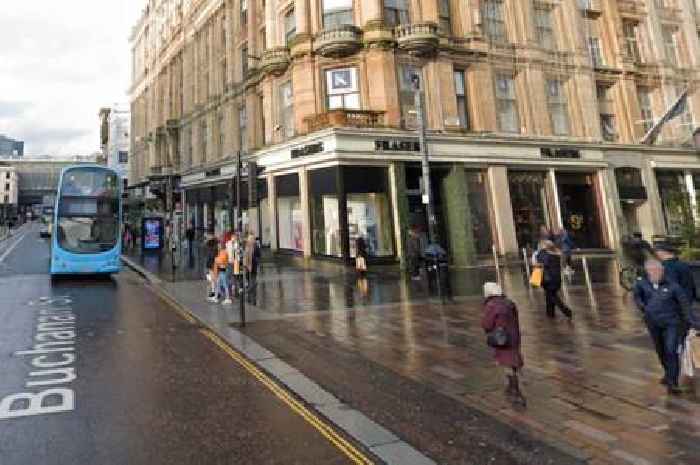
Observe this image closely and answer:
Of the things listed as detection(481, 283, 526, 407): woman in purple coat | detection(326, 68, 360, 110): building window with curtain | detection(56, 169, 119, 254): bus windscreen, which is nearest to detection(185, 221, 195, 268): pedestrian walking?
detection(56, 169, 119, 254): bus windscreen

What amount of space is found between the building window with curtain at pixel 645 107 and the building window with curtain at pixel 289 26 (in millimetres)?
21432

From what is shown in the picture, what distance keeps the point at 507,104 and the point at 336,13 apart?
392 inches

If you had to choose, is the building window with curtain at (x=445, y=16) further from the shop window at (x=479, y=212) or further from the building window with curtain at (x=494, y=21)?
the shop window at (x=479, y=212)

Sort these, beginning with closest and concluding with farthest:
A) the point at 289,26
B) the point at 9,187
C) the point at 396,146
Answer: the point at 396,146 → the point at 289,26 → the point at 9,187

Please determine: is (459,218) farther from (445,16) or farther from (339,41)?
(445,16)

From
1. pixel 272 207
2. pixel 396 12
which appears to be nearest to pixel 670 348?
pixel 272 207

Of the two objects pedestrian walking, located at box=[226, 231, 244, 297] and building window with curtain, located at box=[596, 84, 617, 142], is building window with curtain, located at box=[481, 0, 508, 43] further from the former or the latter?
pedestrian walking, located at box=[226, 231, 244, 297]

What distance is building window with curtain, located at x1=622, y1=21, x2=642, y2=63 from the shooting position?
1099 inches

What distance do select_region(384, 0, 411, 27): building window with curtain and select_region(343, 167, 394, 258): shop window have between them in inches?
287

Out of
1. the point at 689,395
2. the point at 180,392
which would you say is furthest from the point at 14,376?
the point at 689,395

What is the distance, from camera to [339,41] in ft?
65.0

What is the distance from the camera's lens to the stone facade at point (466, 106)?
794 inches

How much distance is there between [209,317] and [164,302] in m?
3.26

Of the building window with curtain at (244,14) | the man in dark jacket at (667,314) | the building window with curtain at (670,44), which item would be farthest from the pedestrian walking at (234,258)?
the building window with curtain at (670,44)
